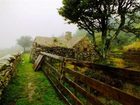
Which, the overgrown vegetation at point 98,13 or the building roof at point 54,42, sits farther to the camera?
the building roof at point 54,42

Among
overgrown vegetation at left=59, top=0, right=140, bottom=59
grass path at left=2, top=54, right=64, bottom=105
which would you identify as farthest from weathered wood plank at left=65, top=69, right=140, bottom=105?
overgrown vegetation at left=59, top=0, right=140, bottom=59

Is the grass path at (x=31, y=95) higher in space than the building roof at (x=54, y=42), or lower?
lower

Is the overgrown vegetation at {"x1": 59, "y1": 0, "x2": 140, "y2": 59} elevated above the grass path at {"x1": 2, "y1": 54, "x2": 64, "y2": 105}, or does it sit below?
above

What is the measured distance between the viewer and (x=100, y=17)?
1839cm

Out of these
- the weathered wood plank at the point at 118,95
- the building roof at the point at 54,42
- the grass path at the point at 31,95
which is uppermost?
the building roof at the point at 54,42

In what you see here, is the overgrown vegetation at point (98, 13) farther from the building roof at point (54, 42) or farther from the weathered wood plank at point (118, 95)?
the building roof at point (54, 42)

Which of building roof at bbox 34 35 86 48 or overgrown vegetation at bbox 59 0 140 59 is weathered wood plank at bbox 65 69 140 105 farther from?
building roof at bbox 34 35 86 48

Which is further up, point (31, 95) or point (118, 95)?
point (118, 95)

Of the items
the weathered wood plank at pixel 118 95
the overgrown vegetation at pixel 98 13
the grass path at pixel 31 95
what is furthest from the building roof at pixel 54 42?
the weathered wood plank at pixel 118 95

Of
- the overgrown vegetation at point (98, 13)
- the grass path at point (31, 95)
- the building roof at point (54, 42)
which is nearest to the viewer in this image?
the grass path at point (31, 95)

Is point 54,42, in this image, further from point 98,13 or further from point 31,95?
point 31,95

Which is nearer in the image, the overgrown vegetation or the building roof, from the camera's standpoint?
the overgrown vegetation

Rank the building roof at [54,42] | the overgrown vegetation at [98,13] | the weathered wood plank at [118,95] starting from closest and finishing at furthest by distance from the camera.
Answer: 1. the weathered wood plank at [118,95]
2. the overgrown vegetation at [98,13]
3. the building roof at [54,42]

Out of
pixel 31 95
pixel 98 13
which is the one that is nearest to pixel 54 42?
pixel 98 13
